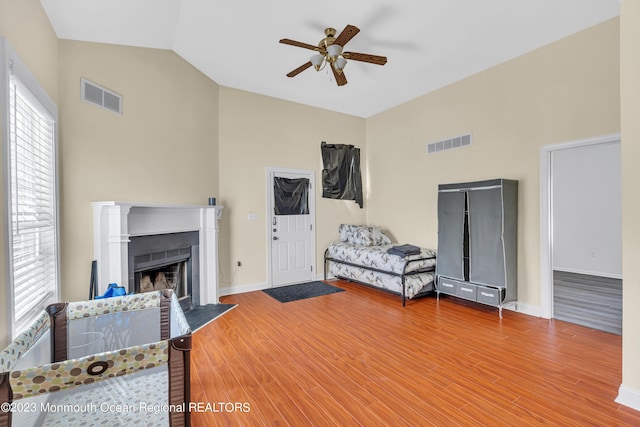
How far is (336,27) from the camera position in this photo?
10.1 ft

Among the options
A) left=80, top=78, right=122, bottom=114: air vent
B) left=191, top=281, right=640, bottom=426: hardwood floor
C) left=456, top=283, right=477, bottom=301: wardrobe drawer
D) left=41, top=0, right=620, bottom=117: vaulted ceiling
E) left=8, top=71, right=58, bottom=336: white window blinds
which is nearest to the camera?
left=8, top=71, right=58, bottom=336: white window blinds

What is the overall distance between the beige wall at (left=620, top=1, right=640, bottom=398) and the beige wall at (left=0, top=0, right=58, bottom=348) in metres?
3.61

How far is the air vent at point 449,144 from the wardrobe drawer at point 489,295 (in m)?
1.98

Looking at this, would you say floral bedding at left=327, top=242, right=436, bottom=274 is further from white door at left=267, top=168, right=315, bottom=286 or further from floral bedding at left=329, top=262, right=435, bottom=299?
white door at left=267, top=168, right=315, bottom=286

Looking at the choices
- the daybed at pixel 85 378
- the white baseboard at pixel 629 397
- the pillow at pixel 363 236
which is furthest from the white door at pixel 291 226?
the white baseboard at pixel 629 397

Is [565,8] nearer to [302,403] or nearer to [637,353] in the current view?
[637,353]

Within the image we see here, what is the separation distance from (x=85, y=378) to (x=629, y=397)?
3009 mm

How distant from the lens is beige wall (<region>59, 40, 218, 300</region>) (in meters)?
2.73

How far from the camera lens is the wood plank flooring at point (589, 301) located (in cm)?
338

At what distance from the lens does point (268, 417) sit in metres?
1.90

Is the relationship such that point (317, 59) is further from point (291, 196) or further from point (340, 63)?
point (291, 196)

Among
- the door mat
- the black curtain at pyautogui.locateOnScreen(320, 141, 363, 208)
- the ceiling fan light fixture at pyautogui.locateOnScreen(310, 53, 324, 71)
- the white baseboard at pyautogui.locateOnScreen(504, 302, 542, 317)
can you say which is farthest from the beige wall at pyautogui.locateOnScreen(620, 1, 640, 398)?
the black curtain at pyautogui.locateOnScreen(320, 141, 363, 208)

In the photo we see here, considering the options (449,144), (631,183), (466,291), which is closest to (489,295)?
(466,291)

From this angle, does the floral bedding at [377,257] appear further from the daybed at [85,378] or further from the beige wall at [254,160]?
the daybed at [85,378]
